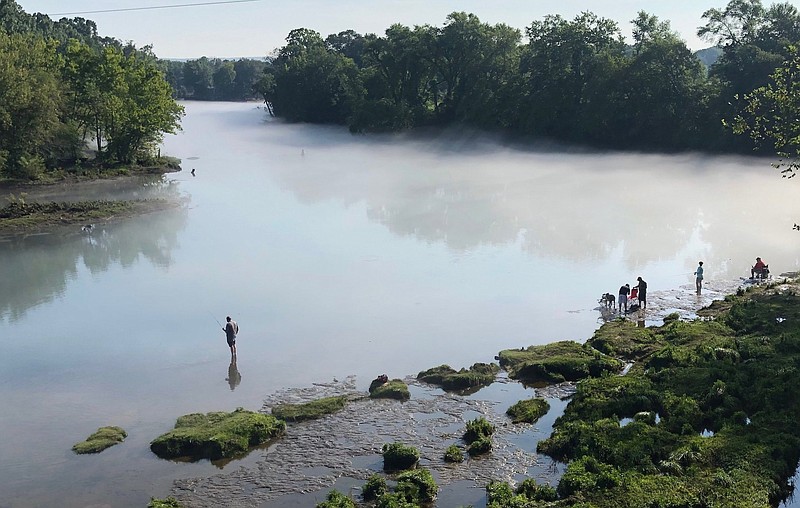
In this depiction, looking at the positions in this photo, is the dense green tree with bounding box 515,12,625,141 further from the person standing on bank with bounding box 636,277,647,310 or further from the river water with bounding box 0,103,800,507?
the person standing on bank with bounding box 636,277,647,310

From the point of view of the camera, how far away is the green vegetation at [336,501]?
49.4 ft

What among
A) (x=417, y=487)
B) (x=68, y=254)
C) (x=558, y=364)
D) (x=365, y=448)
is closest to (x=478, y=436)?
(x=365, y=448)

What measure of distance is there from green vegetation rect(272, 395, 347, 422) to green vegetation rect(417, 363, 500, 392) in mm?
2673

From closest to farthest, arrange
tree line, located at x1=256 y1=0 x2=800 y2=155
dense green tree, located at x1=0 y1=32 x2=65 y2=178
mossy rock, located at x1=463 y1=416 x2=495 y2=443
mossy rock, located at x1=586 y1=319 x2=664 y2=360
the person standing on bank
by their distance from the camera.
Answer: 1. mossy rock, located at x1=463 y1=416 x2=495 y2=443
2. mossy rock, located at x1=586 y1=319 x2=664 y2=360
3. the person standing on bank
4. dense green tree, located at x1=0 y1=32 x2=65 y2=178
5. tree line, located at x1=256 y1=0 x2=800 y2=155

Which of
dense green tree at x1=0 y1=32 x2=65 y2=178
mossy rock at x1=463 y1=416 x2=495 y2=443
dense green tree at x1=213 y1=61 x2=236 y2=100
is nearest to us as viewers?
mossy rock at x1=463 y1=416 x2=495 y2=443

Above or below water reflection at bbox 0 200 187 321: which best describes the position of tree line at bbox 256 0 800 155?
above

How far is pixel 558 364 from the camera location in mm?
22016

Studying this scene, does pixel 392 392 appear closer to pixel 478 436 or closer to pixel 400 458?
pixel 478 436

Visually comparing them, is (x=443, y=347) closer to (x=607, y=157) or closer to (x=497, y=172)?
(x=497, y=172)

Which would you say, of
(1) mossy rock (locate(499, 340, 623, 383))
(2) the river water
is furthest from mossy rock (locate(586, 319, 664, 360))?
(2) the river water

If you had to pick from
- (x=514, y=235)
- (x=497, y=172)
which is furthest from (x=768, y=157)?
(x=514, y=235)

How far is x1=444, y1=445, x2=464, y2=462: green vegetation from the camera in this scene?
672 inches

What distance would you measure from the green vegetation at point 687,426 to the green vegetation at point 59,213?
3348cm

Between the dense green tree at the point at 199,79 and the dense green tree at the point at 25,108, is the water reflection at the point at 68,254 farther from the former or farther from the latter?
the dense green tree at the point at 199,79
